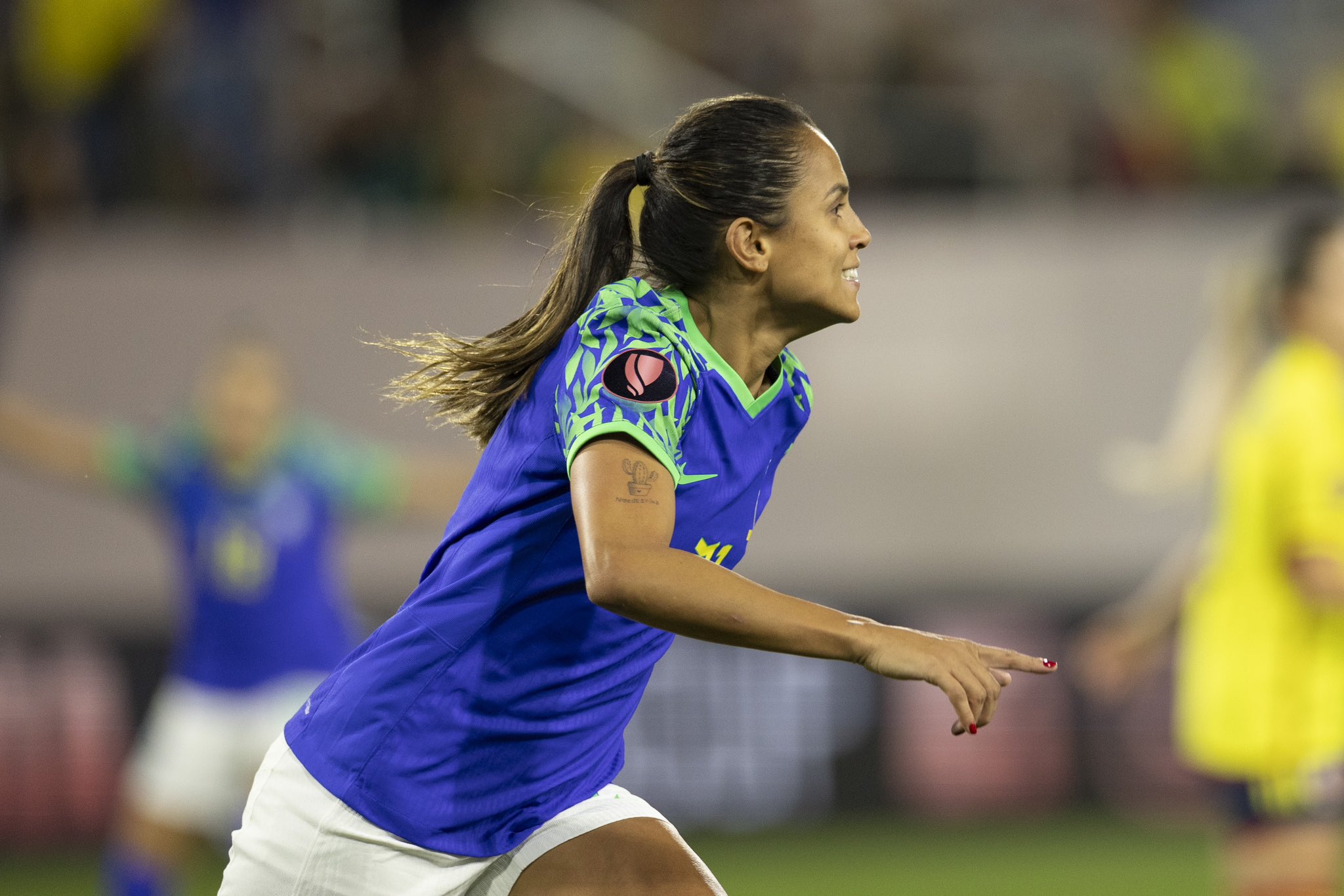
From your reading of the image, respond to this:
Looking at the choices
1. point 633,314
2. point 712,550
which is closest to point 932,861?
point 712,550

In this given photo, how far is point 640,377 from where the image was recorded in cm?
243

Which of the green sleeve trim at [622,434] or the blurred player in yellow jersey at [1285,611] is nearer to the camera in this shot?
the green sleeve trim at [622,434]

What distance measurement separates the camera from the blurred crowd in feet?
28.7

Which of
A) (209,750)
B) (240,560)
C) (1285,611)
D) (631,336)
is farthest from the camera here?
(240,560)

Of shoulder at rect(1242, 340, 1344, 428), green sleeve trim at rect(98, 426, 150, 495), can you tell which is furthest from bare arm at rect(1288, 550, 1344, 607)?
green sleeve trim at rect(98, 426, 150, 495)

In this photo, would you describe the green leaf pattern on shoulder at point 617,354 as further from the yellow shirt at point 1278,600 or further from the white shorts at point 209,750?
the white shorts at point 209,750

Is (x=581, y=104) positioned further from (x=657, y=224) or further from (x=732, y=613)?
(x=732, y=613)

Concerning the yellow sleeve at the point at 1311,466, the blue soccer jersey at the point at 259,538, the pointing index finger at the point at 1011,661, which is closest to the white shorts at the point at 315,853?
the pointing index finger at the point at 1011,661

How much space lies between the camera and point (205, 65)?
896 centimetres

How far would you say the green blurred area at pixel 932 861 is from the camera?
720cm

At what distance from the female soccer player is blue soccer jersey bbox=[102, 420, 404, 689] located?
3.21m

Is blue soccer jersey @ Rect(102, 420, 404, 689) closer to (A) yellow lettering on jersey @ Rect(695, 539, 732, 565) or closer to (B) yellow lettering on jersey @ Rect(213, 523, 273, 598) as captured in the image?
(B) yellow lettering on jersey @ Rect(213, 523, 273, 598)

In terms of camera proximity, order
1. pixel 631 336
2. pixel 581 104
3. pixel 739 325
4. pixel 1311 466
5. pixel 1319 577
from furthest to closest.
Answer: pixel 581 104 → pixel 1311 466 → pixel 1319 577 → pixel 739 325 → pixel 631 336

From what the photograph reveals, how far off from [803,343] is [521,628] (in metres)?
6.47
